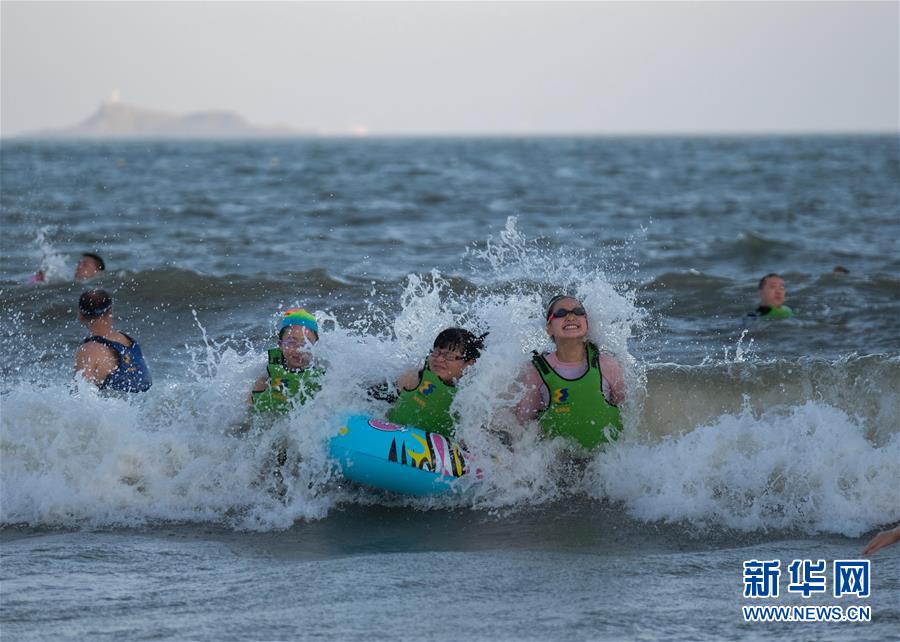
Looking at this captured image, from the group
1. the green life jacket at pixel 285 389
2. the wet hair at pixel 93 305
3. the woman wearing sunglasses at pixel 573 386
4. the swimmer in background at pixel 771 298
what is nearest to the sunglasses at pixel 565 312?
the woman wearing sunglasses at pixel 573 386

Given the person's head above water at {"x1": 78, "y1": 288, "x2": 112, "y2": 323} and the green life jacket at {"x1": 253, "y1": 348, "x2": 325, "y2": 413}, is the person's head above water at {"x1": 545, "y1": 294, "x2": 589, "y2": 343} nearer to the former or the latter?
the green life jacket at {"x1": 253, "y1": 348, "x2": 325, "y2": 413}

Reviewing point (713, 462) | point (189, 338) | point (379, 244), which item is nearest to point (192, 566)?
point (713, 462)

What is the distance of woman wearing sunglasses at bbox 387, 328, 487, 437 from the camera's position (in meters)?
7.08

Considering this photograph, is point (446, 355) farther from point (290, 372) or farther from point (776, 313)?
point (776, 313)

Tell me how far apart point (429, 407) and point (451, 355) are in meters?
0.36

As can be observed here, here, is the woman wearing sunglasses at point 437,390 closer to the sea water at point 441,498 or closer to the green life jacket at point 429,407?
the green life jacket at point 429,407

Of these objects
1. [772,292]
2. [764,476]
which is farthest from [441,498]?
[772,292]

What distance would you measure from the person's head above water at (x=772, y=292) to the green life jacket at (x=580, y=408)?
18.7 ft

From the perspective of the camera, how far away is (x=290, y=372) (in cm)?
731

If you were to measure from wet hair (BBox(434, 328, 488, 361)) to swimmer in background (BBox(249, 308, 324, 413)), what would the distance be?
86 centimetres

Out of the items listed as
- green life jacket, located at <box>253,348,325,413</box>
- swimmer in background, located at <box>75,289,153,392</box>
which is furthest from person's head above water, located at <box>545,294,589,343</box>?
swimmer in background, located at <box>75,289,153,392</box>

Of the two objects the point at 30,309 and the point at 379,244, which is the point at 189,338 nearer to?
the point at 30,309

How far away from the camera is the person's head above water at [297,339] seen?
24.0 ft

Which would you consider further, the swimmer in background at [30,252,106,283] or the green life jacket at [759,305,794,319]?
the swimmer in background at [30,252,106,283]
